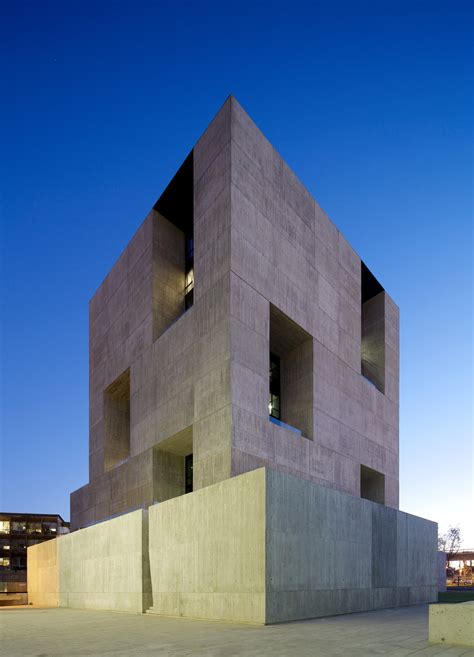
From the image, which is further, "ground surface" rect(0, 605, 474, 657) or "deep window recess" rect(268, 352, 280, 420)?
"deep window recess" rect(268, 352, 280, 420)

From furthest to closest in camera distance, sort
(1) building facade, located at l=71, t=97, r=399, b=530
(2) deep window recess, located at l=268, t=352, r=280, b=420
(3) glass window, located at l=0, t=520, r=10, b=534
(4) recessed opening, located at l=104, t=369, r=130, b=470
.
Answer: (3) glass window, located at l=0, t=520, r=10, b=534, (4) recessed opening, located at l=104, t=369, r=130, b=470, (2) deep window recess, located at l=268, t=352, r=280, b=420, (1) building facade, located at l=71, t=97, r=399, b=530

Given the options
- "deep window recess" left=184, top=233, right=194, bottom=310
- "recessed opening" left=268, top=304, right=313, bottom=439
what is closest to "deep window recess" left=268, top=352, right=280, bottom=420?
"recessed opening" left=268, top=304, right=313, bottom=439

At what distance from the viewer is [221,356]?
69.4 feet

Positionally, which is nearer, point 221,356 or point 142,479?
point 221,356

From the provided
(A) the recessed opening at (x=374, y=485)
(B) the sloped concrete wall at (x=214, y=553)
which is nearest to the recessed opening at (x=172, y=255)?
(B) the sloped concrete wall at (x=214, y=553)

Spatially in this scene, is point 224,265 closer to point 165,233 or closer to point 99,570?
point 165,233

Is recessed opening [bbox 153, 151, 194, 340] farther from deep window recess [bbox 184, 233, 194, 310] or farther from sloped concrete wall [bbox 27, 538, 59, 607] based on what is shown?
sloped concrete wall [bbox 27, 538, 59, 607]

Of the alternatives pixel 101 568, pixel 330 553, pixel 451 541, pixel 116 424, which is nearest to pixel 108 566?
pixel 101 568

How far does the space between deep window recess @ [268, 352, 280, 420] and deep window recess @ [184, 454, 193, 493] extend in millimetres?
4443

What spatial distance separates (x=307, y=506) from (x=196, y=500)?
130 inches

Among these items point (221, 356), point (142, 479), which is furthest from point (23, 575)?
point (221, 356)

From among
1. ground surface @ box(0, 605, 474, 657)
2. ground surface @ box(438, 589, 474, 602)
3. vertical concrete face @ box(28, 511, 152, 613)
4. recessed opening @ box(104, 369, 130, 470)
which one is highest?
recessed opening @ box(104, 369, 130, 470)

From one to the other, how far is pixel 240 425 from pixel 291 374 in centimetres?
683

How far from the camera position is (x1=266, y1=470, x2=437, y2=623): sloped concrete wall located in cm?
1440
